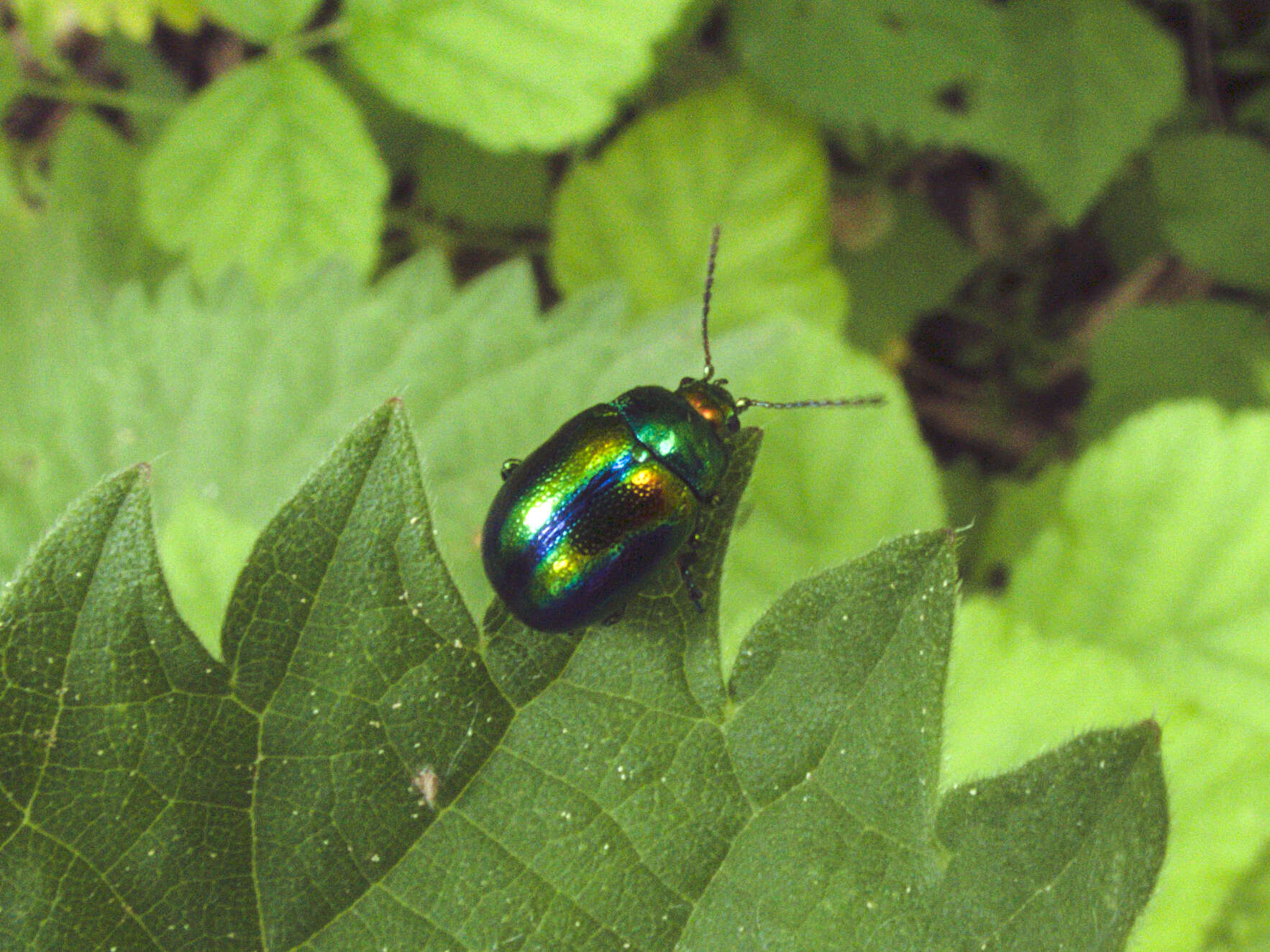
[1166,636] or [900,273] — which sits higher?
[900,273]

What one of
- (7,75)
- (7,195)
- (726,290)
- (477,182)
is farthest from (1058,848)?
(7,195)

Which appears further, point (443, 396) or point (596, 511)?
point (443, 396)

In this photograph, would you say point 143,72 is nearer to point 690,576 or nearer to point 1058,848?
point 690,576

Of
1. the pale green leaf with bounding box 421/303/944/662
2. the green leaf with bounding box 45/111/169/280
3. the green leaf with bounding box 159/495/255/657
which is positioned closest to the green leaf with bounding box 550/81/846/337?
the pale green leaf with bounding box 421/303/944/662

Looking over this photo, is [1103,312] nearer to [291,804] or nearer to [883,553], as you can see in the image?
[883,553]

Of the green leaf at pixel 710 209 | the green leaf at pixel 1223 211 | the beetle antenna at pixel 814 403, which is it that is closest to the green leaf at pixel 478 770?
the beetle antenna at pixel 814 403
